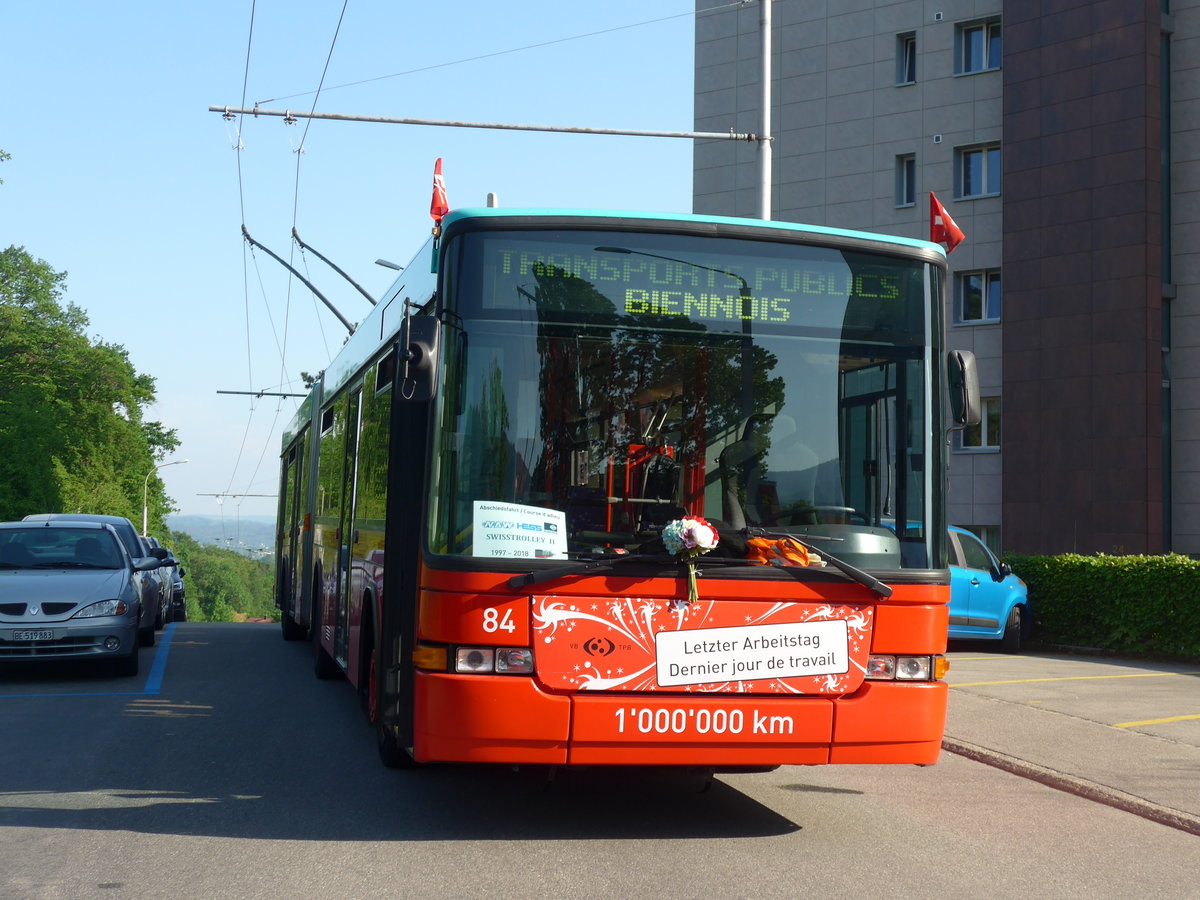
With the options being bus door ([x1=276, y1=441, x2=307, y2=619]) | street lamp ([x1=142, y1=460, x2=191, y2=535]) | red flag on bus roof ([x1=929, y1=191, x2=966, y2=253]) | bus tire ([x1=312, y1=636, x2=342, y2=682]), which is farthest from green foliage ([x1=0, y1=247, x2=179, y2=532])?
red flag on bus roof ([x1=929, y1=191, x2=966, y2=253])

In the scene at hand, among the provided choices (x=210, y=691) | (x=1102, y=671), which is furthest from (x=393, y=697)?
(x=1102, y=671)

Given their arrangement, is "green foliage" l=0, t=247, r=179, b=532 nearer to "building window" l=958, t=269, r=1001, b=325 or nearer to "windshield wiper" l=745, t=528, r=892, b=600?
"building window" l=958, t=269, r=1001, b=325

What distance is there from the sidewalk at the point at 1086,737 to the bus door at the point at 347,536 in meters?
4.37

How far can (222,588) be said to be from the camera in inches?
5743

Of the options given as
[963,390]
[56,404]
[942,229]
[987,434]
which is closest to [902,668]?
[963,390]

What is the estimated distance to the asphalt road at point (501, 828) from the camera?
602 centimetres

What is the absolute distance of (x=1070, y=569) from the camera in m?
20.2

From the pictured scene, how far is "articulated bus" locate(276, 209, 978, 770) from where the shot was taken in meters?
6.57

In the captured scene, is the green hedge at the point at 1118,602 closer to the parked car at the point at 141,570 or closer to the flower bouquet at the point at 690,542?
the parked car at the point at 141,570

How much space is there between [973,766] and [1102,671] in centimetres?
764

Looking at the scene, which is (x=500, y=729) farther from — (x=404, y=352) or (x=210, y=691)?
(x=210, y=691)

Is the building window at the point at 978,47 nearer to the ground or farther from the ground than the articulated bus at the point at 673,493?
farther from the ground

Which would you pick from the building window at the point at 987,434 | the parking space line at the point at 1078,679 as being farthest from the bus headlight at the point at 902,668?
the building window at the point at 987,434

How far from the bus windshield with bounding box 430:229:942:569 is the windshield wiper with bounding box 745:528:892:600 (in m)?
0.04
